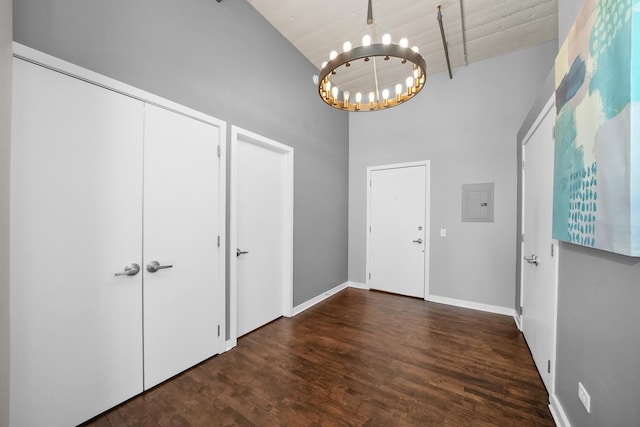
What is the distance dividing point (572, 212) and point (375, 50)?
1.41m

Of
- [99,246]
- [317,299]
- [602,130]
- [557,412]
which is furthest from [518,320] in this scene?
[99,246]

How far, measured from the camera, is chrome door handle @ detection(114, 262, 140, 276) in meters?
1.63

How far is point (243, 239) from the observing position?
8.63ft

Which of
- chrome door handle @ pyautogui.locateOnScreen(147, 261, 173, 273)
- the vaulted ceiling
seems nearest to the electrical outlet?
chrome door handle @ pyautogui.locateOnScreen(147, 261, 173, 273)

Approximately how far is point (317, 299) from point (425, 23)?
3800mm

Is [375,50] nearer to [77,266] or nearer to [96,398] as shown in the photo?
[77,266]

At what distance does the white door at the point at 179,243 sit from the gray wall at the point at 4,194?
657 mm

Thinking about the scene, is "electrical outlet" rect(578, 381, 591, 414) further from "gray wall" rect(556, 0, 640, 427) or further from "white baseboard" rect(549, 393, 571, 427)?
"white baseboard" rect(549, 393, 571, 427)

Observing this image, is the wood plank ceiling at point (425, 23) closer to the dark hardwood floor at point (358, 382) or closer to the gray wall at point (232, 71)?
the gray wall at point (232, 71)

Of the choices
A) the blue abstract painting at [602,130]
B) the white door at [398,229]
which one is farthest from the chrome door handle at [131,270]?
the white door at [398,229]

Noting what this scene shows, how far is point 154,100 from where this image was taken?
69.4 inches

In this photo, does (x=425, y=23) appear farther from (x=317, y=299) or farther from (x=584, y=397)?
(x=317, y=299)

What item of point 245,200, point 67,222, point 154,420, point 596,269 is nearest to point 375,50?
point 596,269

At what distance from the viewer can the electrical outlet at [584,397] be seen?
3.91ft
